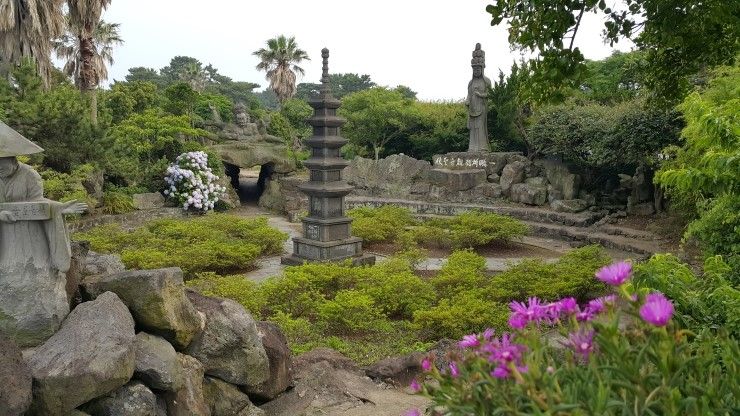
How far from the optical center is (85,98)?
60.2 feet

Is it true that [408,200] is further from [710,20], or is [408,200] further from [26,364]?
[26,364]

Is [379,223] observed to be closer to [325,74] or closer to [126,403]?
[325,74]

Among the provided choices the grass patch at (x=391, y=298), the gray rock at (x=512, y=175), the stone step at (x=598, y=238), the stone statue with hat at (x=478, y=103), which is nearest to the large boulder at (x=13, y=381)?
the grass patch at (x=391, y=298)

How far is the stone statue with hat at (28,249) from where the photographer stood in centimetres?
476

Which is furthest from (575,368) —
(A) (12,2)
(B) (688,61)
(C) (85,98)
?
(A) (12,2)

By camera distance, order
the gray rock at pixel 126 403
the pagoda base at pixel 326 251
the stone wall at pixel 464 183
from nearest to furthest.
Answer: the gray rock at pixel 126 403 < the pagoda base at pixel 326 251 < the stone wall at pixel 464 183

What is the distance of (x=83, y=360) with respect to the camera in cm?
423

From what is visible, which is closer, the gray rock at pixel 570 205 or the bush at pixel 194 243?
the bush at pixel 194 243

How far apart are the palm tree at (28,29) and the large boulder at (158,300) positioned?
52.2ft

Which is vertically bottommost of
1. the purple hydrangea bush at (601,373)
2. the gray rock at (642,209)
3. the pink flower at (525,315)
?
the gray rock at (642,209)

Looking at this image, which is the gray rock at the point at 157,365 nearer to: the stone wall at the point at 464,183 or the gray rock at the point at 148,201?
the stone wall at the point at 464,183

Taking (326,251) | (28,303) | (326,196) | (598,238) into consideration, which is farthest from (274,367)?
(598,238)

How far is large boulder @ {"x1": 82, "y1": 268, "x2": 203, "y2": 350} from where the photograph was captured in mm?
5008

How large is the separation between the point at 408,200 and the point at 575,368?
63.0ft
